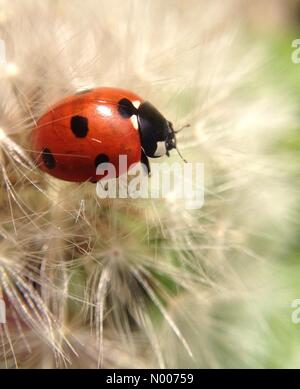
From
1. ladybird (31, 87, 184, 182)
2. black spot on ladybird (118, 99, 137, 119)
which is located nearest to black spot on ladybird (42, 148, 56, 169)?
ladybird (31, 87, 184, 182)

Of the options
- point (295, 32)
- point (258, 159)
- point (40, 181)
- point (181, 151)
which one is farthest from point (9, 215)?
point (295, 32)

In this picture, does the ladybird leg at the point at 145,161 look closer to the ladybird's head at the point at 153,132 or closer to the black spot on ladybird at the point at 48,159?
the ladybird's head at the point at 153,132

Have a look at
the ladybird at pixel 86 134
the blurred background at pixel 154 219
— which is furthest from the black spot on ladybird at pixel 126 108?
the blurred background at pixel 154 219

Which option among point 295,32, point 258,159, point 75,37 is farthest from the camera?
point 295,32

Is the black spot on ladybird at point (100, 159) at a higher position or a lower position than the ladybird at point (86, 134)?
lower

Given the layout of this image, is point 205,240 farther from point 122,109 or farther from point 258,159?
point 122,109

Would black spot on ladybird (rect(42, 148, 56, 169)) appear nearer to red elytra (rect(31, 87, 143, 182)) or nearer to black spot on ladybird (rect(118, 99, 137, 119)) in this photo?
red elytra (rect(31, 87, 143, 182))

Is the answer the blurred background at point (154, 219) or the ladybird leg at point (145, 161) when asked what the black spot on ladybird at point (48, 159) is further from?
the ladybird leg at point (145, 161)

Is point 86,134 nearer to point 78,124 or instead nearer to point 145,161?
point 78,124
